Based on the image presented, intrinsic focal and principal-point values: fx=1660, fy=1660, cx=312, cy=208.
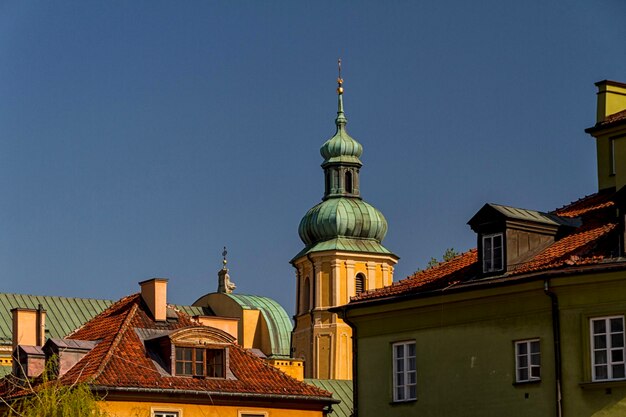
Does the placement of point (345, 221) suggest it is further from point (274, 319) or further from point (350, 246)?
point (274, 319)

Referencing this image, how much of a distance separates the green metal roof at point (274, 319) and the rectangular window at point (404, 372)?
51652mm

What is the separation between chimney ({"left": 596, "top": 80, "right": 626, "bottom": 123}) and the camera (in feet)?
139

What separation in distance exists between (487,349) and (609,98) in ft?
32.1

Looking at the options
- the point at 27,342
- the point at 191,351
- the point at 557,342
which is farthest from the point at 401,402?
the point at 27,342

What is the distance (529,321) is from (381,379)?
15.8ft

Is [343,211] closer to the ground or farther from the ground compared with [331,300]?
farther from the ground

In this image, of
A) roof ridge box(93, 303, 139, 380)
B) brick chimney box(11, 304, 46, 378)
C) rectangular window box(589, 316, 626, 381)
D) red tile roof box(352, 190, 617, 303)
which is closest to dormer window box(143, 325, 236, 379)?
roof ridge box(93, 303, 139, 380)

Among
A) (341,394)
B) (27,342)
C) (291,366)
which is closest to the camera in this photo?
(27,342)

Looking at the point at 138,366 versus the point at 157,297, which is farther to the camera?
the point at 157,297

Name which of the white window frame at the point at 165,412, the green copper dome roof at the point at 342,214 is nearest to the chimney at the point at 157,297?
the white window frame at the point at 165,412

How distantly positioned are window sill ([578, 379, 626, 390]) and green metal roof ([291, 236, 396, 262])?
83202 mm

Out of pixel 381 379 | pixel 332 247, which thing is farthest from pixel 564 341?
pixel 332 247

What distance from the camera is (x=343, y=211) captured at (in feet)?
385

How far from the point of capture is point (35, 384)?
46562 millimetres
